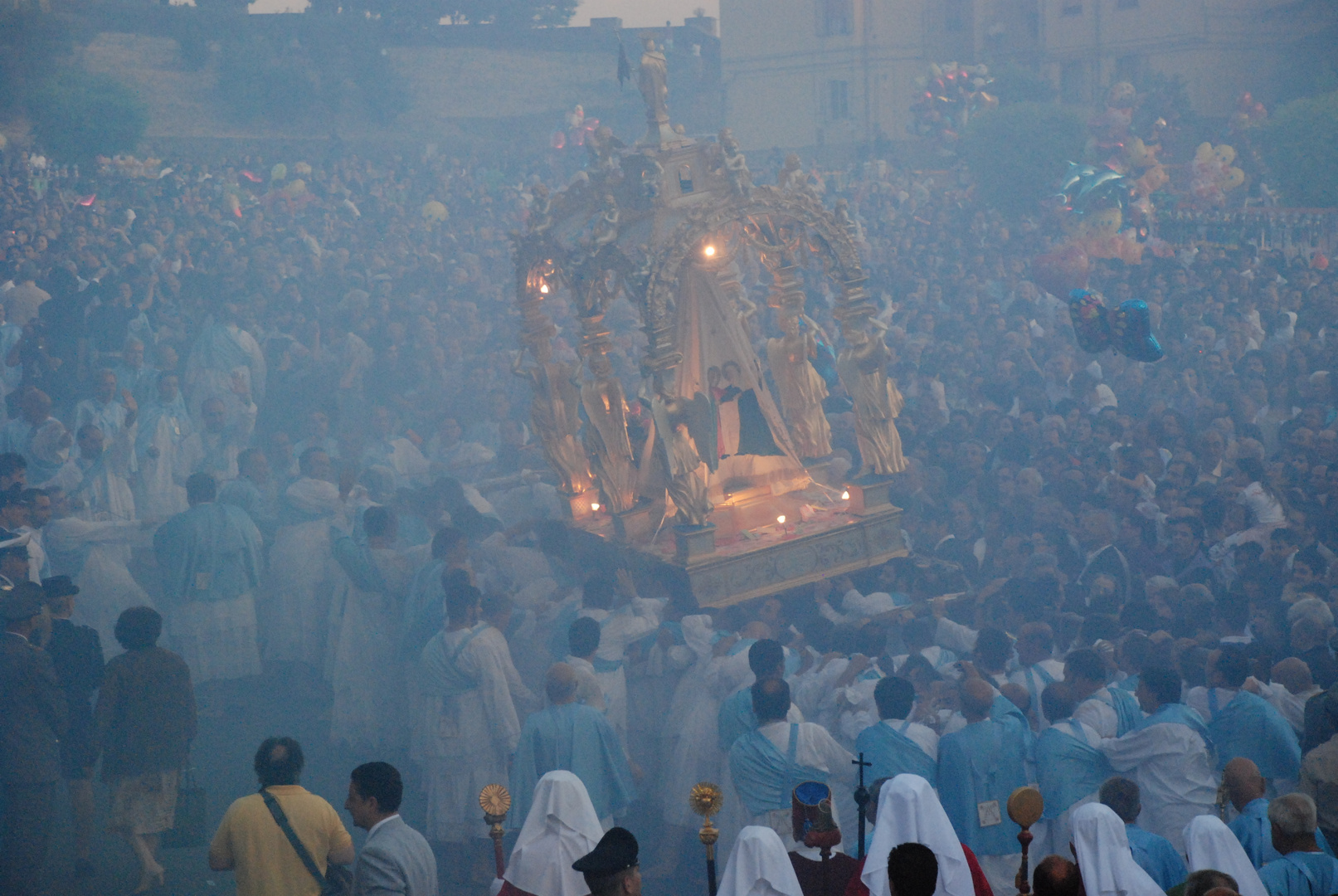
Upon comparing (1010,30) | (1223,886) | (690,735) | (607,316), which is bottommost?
(690,735)

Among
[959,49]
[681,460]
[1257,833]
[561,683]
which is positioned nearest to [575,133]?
[959,49]

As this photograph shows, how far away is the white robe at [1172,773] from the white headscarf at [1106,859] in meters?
2.10

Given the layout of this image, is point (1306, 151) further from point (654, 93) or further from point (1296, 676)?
point (1296, 676)

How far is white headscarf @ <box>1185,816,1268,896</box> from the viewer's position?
4125 mm

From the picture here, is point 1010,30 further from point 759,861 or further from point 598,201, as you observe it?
point 759,861

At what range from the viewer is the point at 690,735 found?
24.7 ft

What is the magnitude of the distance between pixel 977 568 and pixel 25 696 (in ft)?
21.8

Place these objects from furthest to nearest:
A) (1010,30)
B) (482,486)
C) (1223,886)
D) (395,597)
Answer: (1010,30)
(482,486)
(395,597)
(1223,886)

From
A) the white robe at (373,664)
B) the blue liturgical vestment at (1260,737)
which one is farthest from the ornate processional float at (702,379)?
the blue liturgical vestment at (1260,737)

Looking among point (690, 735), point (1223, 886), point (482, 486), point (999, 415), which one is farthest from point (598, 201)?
point (1223, 886)

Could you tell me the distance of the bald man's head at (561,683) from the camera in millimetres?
6887

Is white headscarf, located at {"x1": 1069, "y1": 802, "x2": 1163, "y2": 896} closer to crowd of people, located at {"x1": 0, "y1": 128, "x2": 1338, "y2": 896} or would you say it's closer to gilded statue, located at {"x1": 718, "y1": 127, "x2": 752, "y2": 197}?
crowd of people, located at {"x1": 0, "y1": 128, "x2": 1338, "y2": 896}

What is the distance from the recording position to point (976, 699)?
617cm

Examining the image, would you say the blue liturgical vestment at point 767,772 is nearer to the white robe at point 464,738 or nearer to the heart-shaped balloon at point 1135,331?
the white robe at point 464,738
